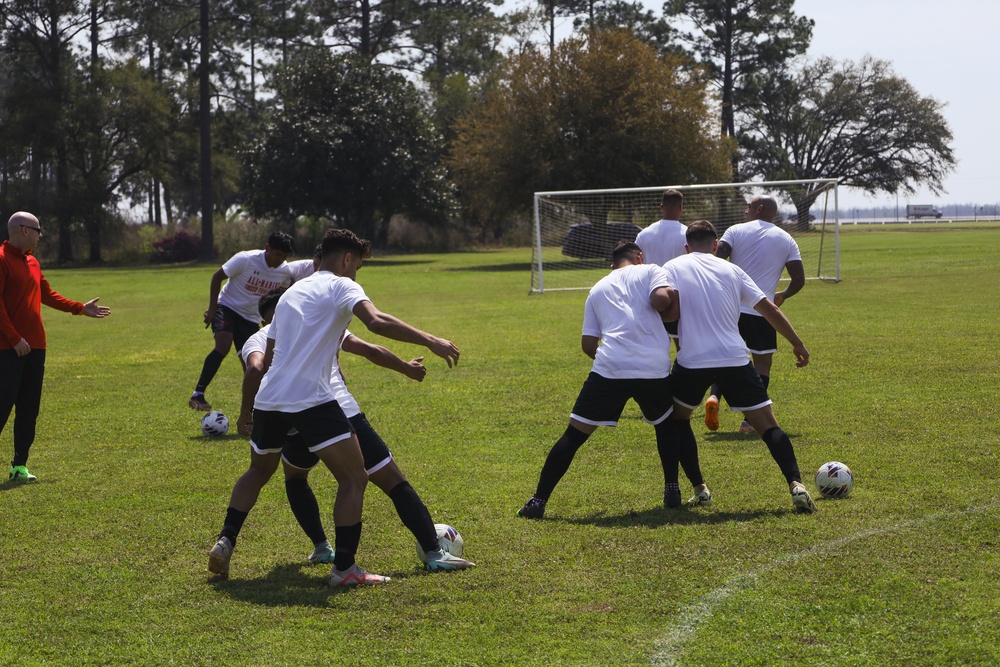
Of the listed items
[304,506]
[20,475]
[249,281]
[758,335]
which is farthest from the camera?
[249,281]

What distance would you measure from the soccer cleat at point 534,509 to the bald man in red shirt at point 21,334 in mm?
4010

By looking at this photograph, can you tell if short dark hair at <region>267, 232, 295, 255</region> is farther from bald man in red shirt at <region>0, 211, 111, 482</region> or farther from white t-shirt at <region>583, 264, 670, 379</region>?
white t-shirt at <region>583, 264, 670, 379</region>

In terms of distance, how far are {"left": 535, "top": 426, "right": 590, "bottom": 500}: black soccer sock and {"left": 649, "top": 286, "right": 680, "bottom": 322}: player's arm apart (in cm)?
91

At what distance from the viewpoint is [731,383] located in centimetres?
712

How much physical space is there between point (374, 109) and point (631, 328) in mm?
48258

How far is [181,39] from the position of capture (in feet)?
196

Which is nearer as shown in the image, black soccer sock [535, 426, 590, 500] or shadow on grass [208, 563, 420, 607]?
shadow on grass [208, 563, 420, 607]

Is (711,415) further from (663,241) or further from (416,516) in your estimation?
(416,516)

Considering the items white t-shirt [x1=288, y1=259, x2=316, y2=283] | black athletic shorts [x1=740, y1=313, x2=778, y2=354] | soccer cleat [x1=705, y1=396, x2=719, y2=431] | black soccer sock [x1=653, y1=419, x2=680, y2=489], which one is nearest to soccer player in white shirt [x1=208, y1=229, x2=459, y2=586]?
black soccer sock [x1=653, y1=419, x2=680, y2=489]

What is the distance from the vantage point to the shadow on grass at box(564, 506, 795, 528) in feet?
22.5

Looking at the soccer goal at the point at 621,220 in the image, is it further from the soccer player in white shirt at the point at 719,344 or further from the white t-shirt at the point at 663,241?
the soccer player in white shirt at the point at 719,344

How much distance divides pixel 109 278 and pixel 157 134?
14603 millimetres

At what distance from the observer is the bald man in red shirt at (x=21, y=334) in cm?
843

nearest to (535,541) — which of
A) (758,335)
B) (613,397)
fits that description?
(613,397)
